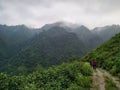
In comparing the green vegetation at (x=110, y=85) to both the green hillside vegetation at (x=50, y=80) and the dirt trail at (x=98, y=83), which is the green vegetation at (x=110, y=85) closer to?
the dirt trail at (x=98, y=83)

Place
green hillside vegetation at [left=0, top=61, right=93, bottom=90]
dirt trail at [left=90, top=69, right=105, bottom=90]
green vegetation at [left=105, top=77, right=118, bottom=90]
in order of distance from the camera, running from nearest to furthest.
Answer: green hillside vegetation at [left=0, top=61, right=93, bottom=90] < dirt trail at [left=90, top=69, right=105, bottom=90] < green vegetation at [left=105, top=77, right=118, bottom=90]

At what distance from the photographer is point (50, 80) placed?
25.9 meters

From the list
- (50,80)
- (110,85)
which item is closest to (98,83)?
(110,85)

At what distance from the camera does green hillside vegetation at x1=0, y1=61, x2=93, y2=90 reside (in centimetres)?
2111

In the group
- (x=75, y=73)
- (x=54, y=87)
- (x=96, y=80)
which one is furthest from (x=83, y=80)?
(x=54, y=87)

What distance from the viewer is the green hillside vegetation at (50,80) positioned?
21.1 meters

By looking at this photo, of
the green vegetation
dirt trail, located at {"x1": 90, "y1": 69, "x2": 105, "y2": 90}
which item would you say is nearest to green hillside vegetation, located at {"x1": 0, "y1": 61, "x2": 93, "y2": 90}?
dirt trail, located at {"x1": 90, "y1": 69, "x2": 105, "y2": 90}

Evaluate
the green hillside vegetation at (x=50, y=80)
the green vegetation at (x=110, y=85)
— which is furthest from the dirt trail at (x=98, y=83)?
the green hillside vegetation at (x=50, y=80)

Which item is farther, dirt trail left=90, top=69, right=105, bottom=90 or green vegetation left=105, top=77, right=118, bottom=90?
green vegetation left=105, top=77, right=118, bottom=90

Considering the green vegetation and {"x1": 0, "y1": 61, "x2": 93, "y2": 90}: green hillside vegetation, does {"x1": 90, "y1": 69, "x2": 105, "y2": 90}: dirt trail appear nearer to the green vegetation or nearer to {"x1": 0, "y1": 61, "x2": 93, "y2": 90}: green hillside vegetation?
the green vegetation

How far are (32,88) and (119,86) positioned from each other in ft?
41.1

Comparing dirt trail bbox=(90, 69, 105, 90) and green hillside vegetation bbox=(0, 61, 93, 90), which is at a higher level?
green hillside vegetation bbox=(0, 61, 93, 90)

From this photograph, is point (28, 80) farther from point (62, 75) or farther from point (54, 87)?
point (62, 75)

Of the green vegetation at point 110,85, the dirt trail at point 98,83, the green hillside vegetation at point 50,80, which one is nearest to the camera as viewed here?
the green hillside vegetation at point 50,80
